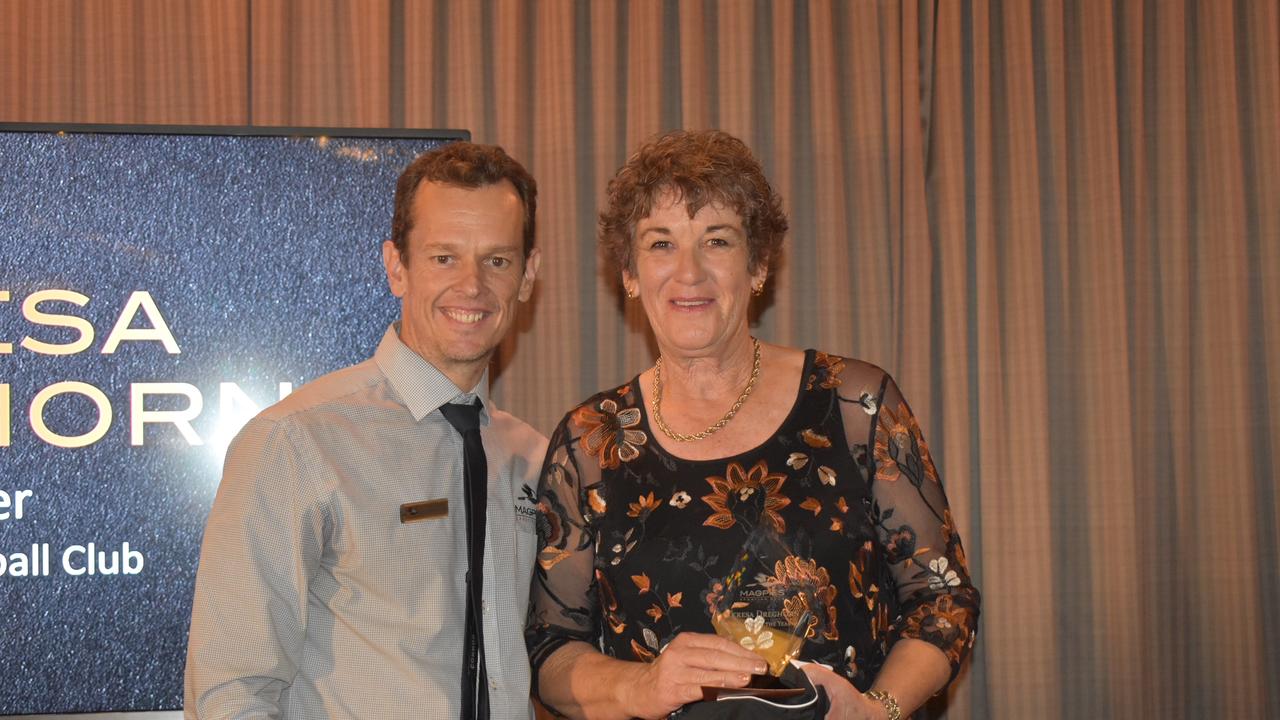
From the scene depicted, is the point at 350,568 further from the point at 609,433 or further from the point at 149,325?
the point at 149,325

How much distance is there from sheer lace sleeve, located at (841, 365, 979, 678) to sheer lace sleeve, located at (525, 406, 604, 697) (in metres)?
0.54

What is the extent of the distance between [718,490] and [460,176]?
0.81 meters

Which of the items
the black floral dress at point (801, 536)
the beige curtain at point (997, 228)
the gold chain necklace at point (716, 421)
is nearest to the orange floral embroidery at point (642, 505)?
the black floral dress at point (801, 536)

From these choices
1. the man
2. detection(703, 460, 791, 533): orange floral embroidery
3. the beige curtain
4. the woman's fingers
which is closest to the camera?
the woman's fingers

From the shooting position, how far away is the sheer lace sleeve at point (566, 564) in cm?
218

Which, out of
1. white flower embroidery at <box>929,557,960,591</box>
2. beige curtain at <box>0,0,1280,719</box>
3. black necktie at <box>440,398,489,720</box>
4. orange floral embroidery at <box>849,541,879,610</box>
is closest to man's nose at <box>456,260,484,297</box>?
black necktie at <box>440,398,489,720</box>

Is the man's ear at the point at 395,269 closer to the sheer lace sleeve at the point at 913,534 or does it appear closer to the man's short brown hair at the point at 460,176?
the man's short brown hair at the point at 460,176

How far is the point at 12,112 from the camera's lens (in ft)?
12.0

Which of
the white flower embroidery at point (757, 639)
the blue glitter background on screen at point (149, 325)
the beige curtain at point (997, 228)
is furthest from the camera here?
the beige curtain at point (997, 228)

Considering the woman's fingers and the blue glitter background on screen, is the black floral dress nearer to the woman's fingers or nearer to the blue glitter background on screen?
the woman's fingers

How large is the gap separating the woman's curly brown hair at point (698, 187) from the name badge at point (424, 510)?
602 millimetres

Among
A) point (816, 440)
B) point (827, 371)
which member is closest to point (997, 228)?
point (827, 371)

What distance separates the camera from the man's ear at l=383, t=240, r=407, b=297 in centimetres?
225

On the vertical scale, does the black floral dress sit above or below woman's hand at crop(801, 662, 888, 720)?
above
